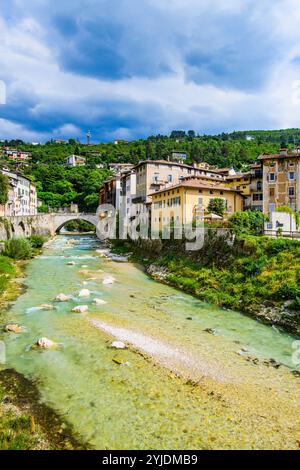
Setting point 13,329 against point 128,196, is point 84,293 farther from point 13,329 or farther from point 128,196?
point 128,196

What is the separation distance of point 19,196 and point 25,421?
7354 cm

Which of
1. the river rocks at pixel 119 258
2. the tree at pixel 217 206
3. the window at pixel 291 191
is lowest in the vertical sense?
the river rocks at pixel 119 258

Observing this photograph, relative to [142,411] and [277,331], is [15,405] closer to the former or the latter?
[142,411]

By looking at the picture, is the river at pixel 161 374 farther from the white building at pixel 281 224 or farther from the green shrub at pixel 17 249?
the green shrub at pixel 17 249

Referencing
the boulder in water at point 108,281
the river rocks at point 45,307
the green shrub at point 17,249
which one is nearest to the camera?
the river rocks at point 45,307

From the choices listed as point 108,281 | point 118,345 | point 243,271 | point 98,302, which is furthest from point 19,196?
point 118,345

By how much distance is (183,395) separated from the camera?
1093 cm

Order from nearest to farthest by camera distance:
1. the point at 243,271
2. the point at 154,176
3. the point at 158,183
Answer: the point at 243,271, the point at 158,183, the point at 154,176

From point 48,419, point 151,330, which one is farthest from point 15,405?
point 151,330

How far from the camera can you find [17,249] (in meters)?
41.3

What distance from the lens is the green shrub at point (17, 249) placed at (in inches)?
1607

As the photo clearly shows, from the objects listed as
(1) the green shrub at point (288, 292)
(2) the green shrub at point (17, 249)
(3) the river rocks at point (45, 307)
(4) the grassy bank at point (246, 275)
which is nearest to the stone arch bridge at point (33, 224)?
(2) the green shrub at point (17, 249)

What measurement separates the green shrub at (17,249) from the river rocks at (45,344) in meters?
28.7
